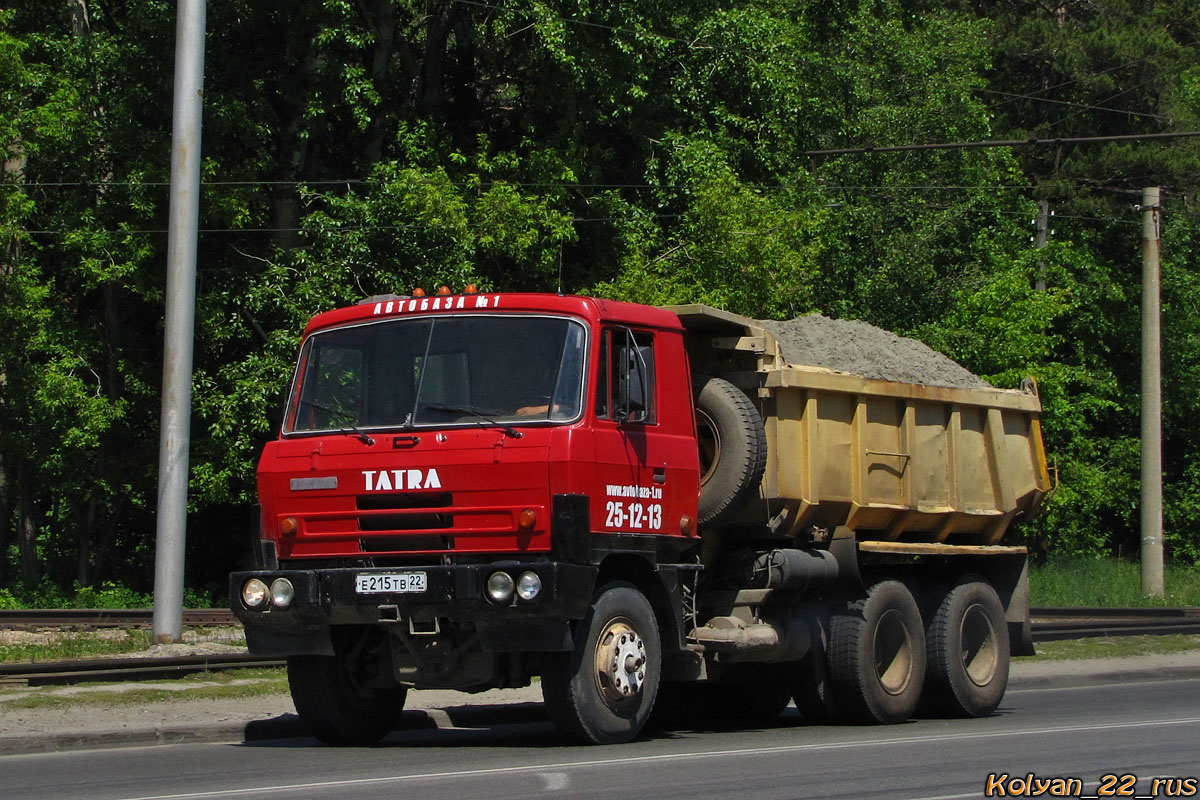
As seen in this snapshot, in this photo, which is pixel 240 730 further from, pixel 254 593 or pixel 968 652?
pixel 968 652

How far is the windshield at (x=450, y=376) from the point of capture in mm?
10242

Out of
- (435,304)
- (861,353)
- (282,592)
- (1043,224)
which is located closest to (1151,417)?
(1043,224)

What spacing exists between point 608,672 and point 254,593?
96.1 inches

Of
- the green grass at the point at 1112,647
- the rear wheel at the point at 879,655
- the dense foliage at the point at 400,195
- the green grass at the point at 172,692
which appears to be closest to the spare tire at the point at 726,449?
the rear wheel at the point at 879,655

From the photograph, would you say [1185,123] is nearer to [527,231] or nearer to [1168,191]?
[1168,191]

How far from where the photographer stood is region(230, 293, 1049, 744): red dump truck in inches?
393

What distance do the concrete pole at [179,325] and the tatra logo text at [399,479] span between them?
8.11 m

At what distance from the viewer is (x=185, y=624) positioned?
71.5 ft

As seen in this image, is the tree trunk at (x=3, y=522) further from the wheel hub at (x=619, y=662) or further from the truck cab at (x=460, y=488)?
the wheel hub at (x=619, y=662)

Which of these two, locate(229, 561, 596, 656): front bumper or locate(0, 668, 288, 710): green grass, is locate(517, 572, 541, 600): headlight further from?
locate(0, 668, 288, 710): green grass

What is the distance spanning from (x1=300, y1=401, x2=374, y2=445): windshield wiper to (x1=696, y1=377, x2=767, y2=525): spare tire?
272 cm

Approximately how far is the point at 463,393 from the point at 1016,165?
33.1 m

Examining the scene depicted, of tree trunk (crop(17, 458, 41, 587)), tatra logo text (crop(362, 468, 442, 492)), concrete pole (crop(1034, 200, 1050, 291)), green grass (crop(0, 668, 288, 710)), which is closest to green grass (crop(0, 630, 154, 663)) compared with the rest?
green grass (crop(0, 668, 288, 710))

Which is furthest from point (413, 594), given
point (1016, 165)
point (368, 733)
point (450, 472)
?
point (1016, 165)
